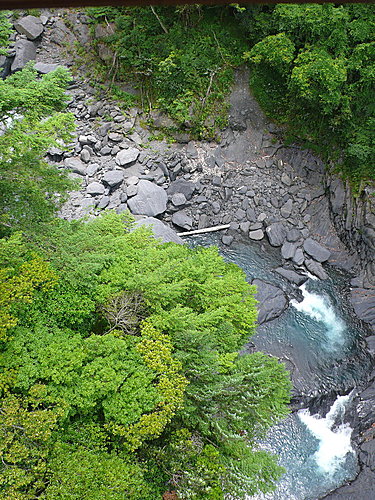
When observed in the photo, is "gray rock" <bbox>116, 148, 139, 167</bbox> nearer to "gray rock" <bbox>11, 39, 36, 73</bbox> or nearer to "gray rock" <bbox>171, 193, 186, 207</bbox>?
"gray rock" <bbox>171, 193, 186, 207</bbox>

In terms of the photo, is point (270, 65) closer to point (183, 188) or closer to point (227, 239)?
point (183, 188)

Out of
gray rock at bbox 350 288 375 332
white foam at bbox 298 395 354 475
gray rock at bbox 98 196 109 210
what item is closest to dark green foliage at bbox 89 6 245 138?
gray rock at bbox 98 196 109 210

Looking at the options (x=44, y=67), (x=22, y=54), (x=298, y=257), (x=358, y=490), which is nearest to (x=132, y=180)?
(x=298, y=257)

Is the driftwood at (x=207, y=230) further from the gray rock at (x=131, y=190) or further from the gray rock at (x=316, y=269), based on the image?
the gray rock at (x=316, y=269)

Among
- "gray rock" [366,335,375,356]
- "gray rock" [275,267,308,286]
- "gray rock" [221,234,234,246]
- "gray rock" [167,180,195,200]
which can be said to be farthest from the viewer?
"gray rock" [167,180,195,200]

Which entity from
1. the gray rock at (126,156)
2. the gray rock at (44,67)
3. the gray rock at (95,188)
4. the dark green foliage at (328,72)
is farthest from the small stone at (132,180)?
the gray rock at (44,67)

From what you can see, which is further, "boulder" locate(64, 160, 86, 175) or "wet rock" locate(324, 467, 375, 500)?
"boulder" locate(64, 160, 86, 175)
